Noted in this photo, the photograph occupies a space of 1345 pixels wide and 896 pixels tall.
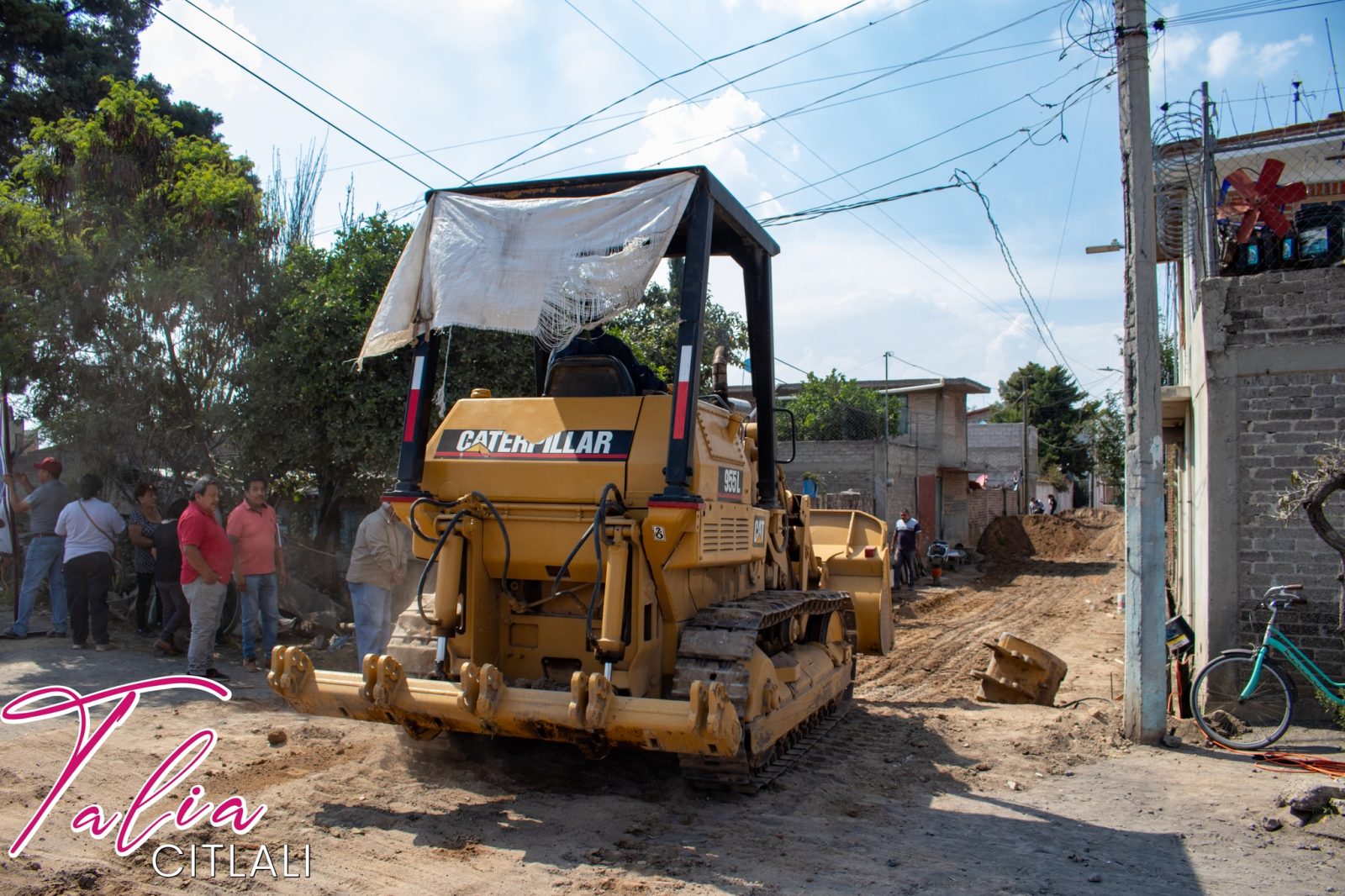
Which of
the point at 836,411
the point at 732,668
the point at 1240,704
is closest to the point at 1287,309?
the point at 1240,704

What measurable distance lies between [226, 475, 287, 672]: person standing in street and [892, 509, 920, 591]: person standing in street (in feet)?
48.4

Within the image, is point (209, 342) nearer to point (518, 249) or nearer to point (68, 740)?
point (68, 740)

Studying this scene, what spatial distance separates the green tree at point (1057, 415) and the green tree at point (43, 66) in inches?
1992

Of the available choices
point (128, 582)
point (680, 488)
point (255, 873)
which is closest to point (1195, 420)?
point (680, 488)

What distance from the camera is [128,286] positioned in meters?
10.4

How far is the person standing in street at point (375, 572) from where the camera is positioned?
27.5 feet

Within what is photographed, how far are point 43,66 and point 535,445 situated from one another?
17.9 metres

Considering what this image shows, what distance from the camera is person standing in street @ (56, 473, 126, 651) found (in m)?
9.51

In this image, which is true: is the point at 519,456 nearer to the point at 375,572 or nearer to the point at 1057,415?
the point at 375,572

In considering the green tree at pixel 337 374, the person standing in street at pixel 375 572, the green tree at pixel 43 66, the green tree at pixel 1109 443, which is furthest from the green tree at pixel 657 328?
the green tree at pixel 1109 443

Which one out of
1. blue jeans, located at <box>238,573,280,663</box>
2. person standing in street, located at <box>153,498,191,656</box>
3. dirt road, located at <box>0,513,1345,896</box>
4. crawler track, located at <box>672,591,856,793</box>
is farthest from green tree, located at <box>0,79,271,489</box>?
crawler track, located at <box>672,591,856,793</box>

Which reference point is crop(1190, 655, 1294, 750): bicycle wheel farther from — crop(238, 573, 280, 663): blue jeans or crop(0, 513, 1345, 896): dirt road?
crop(238, 573, 280, 663): blue jeans

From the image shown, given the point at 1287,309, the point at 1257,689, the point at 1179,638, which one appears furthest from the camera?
the point at 1179,638

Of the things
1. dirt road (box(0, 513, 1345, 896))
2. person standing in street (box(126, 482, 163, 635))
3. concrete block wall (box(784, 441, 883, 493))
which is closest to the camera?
dirt road (box(0, 513, 1345, 896))
